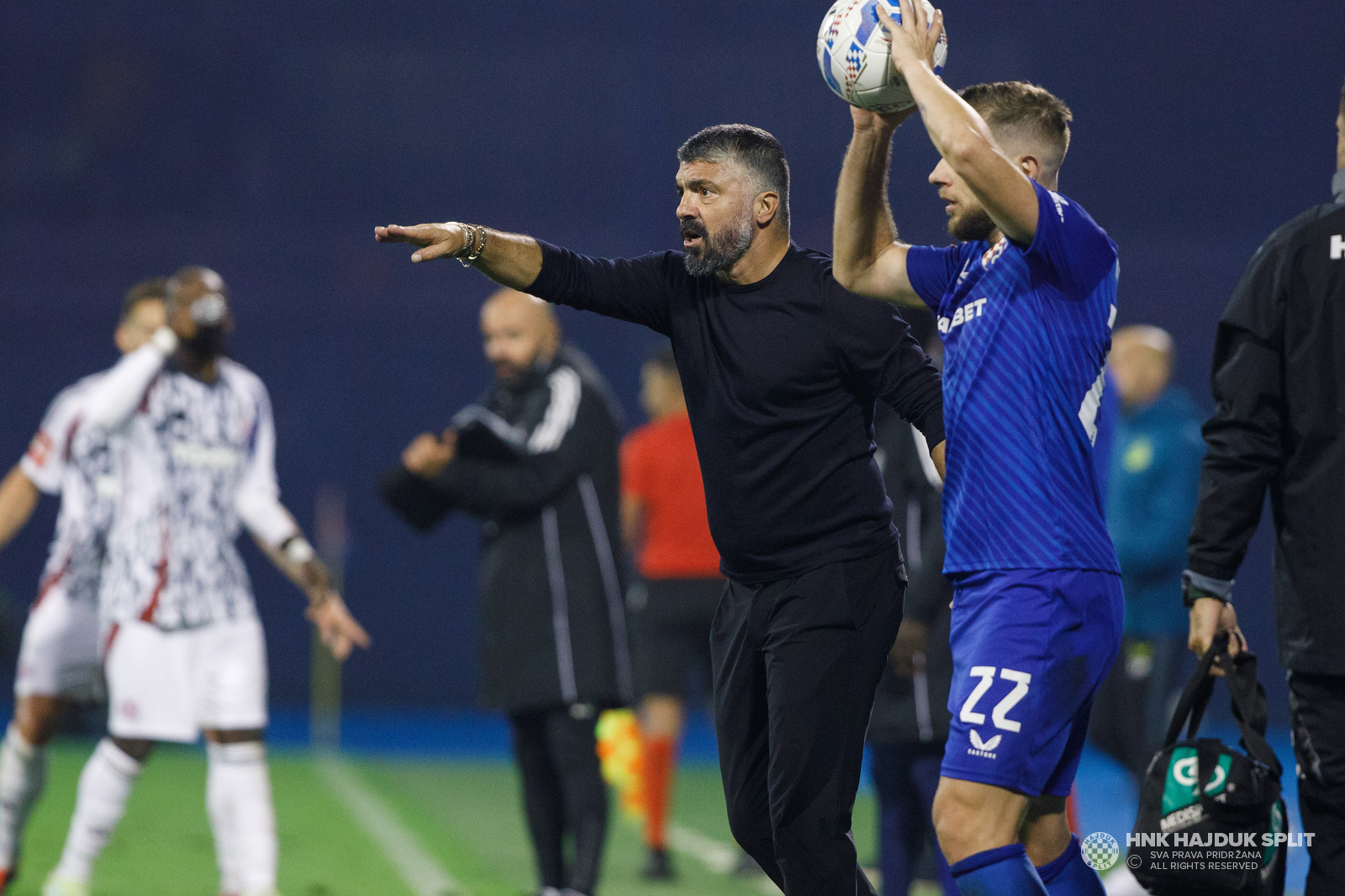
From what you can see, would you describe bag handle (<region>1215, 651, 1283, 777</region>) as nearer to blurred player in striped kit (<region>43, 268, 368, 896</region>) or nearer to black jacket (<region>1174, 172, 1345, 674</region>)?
black jacket (<region>1174, 172, 1345, 674</region>)

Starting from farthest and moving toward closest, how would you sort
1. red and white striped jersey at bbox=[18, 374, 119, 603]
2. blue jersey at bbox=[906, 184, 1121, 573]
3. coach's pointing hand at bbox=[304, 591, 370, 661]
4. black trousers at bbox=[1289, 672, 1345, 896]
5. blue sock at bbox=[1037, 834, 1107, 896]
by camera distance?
red and white striped jersey at bbox=[18, 374, 119, 603] < coach's pointing hand at bbox=[304, 591, 370, 661] < blue sock at bbox=[1037, 834, 1107, 896] < blue jersey at bbox=[906, 184, 1121, 573] < black trousers at bbox=[1289, 672, 1345, 896]

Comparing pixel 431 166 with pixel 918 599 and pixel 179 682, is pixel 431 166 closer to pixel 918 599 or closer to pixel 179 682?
pixel 179 682

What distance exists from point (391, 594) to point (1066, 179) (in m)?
9.11

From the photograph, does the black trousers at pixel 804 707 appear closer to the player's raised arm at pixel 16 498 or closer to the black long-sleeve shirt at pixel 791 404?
the black long-sleeve shirt at pixel 791 404

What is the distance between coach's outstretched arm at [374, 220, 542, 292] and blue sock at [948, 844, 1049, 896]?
1.81m

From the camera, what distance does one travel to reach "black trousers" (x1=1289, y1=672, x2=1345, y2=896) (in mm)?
3271

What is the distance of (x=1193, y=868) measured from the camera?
332 centimetres

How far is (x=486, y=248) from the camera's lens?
4.01m

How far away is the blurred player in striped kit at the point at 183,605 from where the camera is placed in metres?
6.05

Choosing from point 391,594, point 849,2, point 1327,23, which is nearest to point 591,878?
point 849,2

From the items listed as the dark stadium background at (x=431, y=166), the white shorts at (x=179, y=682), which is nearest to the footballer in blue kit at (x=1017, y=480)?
the white shorts at (x=179, y=682)

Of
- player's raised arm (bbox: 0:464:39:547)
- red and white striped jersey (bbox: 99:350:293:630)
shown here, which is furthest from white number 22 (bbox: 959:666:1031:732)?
player's raised arm (bbox: 0:464:39:547)

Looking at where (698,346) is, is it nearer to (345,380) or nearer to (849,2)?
(849,2)

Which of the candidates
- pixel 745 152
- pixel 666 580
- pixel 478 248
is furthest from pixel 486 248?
pixel 666 580
